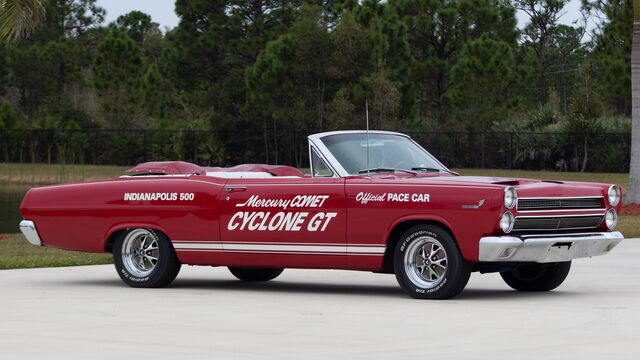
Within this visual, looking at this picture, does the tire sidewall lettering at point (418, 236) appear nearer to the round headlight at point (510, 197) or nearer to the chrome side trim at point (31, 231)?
the round headlight at point (510, 197)

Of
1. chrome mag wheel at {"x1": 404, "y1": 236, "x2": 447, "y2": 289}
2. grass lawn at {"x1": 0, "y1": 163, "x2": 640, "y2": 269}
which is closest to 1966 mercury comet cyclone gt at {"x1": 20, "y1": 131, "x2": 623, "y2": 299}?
chrome mag wheel at {"x1": 404, "y1": 236, "x2": 447, "y2": 289}

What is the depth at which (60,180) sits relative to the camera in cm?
4694

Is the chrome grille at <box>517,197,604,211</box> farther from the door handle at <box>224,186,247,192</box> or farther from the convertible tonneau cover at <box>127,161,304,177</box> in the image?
the convertible tonneau cover at <box>127,161,304,177</box>

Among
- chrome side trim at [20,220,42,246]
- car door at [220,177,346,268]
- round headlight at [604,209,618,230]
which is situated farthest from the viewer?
chrome side trim at [20,220,42,246]

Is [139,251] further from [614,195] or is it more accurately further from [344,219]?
[614,195]

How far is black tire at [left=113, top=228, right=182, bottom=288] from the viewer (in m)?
13.4

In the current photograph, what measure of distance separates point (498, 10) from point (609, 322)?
151 ft

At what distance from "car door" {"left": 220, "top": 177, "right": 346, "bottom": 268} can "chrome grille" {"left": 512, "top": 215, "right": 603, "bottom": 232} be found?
167 centimetres

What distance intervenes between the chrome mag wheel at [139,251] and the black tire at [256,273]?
3.47 feet

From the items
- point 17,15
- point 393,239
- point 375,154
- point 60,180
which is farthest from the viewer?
point 60,180

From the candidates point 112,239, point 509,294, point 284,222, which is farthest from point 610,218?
point 112,239

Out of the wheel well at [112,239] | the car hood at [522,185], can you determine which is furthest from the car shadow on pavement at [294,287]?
the car hood at [522,185]

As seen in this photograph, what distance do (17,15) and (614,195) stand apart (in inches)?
774

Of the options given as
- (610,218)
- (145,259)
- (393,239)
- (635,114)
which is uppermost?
(635,114)
